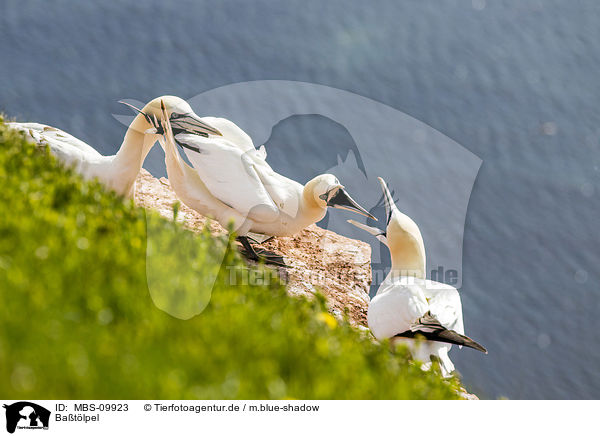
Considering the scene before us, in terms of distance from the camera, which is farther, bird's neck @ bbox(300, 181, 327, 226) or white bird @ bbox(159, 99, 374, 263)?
bird's neck @ bbox(300, 181, 327, 226)

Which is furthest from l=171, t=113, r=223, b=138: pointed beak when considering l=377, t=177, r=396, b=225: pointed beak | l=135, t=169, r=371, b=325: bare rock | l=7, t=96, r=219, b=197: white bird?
l=377, t=177, r=396, b=225: pointed beak

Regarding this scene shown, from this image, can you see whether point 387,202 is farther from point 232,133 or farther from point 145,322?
point 145,322

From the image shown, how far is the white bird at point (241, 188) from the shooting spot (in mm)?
5785

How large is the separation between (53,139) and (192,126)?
1.36 metres

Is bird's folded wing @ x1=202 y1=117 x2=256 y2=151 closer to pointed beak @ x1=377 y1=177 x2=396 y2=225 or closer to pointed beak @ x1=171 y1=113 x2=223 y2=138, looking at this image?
pointed beak @ x1=171 y1=113 x2=223 y2=138

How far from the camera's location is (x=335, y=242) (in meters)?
8.08

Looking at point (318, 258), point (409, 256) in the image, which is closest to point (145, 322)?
point (409, 256)

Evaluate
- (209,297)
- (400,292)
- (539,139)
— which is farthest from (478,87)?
(209,297)

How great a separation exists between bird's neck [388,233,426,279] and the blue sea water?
5.17 ft

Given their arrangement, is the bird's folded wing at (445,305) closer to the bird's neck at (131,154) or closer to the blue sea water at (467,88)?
the blue sea water at (467,88)

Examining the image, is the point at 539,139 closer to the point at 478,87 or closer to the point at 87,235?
the point at 478,87

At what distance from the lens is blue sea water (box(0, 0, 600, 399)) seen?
26.9ft

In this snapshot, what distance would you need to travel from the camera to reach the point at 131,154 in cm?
602
